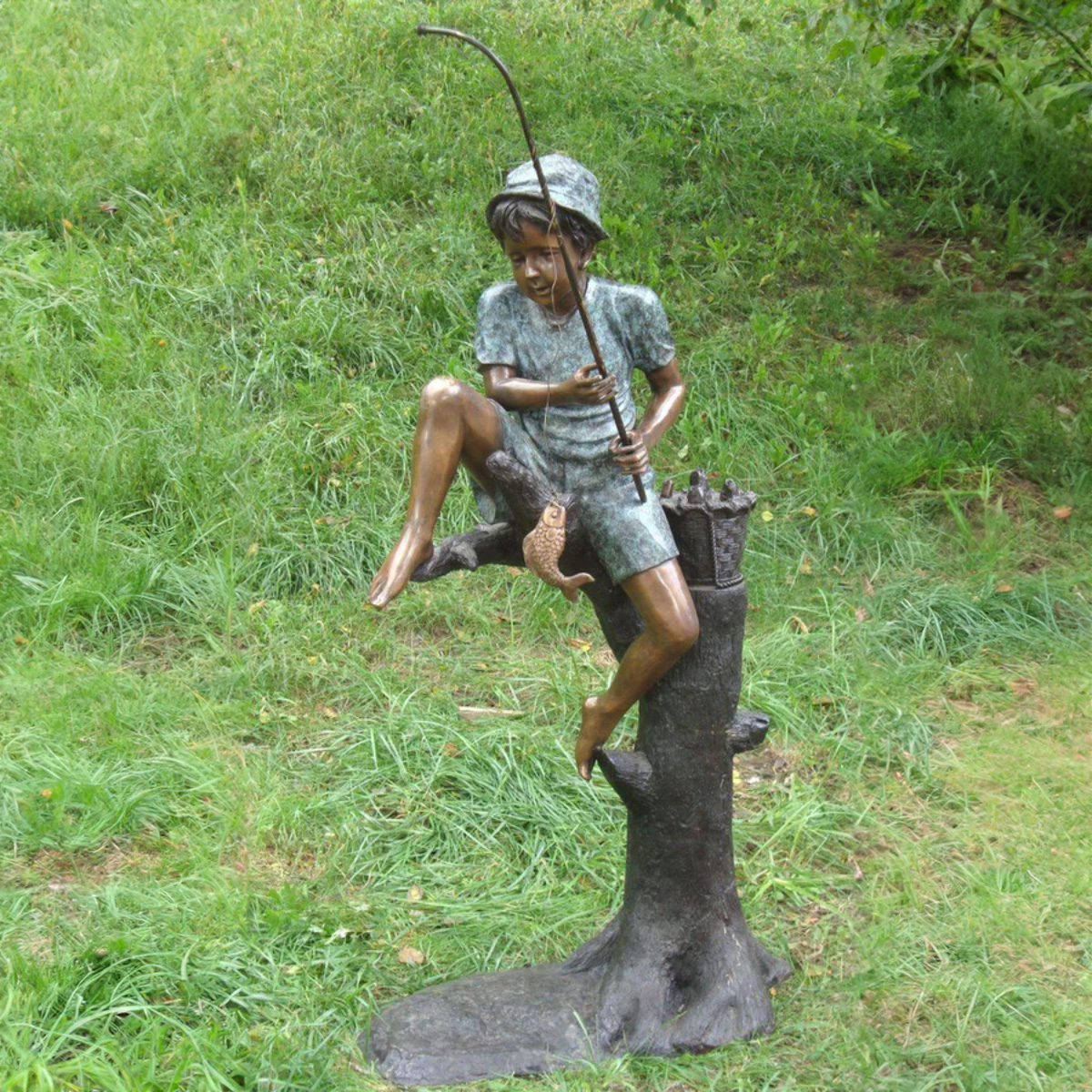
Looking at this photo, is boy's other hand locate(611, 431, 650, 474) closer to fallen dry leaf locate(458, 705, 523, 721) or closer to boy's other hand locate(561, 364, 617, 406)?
boy's other hand locate(561, 364, 617, 406)

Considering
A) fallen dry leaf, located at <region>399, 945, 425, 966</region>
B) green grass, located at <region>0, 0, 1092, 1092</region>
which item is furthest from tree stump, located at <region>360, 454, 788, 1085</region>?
fallen dry leaf, located at <region>399, 945, 425, 966</region>

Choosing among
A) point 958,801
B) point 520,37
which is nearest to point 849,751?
point 958,801

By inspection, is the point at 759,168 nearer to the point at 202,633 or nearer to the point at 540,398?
the point at 202,633

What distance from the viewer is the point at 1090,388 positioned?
6789 mm

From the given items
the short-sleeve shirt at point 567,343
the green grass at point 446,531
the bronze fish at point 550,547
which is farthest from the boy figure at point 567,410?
the green grass at point 446,531

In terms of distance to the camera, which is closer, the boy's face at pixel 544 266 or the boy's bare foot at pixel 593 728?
the boy's face at pixel 544 266

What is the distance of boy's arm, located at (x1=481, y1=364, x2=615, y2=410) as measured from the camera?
316cm

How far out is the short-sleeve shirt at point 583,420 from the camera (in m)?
3.27

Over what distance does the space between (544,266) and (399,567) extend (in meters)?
0.76

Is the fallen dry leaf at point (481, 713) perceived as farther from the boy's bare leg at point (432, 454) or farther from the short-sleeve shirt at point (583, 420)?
the boy's bare leg at point (432, 454)

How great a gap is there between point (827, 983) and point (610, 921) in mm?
635

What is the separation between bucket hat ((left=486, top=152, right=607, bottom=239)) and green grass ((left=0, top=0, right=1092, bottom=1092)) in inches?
82.2

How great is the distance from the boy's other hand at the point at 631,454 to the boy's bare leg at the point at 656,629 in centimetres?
24

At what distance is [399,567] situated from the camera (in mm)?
3100
